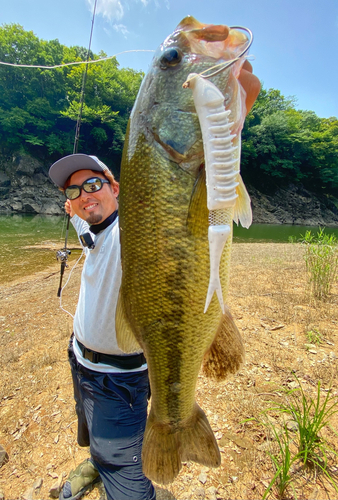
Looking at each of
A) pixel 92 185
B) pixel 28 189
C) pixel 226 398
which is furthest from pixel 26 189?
pixel 226 398

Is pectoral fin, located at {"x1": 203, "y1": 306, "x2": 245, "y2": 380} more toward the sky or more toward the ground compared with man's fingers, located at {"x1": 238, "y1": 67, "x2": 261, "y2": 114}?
more toward the ground

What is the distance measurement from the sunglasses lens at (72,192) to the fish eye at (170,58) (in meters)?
1.39

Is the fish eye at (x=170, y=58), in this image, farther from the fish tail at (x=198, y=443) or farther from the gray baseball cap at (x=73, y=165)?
the fish tail at (x=198, y=443)

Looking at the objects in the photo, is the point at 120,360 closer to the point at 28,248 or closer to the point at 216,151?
the point at 216,151

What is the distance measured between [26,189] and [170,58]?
3236 centimetres

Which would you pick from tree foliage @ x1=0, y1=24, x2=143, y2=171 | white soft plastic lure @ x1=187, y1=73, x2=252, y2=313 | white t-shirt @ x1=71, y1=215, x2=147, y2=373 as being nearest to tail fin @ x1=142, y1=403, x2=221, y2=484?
white t-shirt @ x1=71, y1=215, x2=147, y2=373

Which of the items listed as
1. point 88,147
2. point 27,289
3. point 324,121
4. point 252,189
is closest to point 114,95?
point 88,147

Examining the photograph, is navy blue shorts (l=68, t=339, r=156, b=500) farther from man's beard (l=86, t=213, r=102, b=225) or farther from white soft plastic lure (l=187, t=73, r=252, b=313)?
white soft plastic lure (l=187, t=73, r=252, b=313)

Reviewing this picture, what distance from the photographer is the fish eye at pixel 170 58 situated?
1.25 metres

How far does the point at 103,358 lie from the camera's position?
2084 millimetres

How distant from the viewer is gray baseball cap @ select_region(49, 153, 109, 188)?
7.97ft

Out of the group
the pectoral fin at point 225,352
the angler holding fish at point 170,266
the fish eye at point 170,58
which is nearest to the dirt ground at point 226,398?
the angler holding fish at point 170,266

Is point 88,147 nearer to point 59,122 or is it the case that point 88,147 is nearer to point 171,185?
point 59,122

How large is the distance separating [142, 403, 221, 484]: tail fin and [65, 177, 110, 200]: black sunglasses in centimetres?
176
